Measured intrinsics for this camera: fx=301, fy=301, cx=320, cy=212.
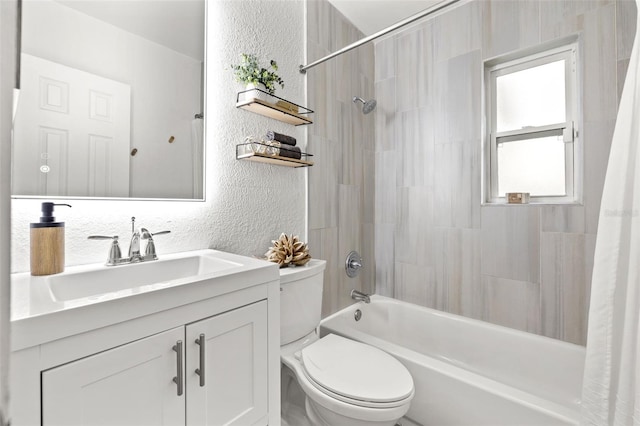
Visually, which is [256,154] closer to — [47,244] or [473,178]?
[47,244]

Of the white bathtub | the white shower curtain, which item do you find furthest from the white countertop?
the white shower curtain

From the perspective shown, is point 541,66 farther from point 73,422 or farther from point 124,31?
point 73,422

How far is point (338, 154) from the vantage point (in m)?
2.04

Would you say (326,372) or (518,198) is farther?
(518,198)

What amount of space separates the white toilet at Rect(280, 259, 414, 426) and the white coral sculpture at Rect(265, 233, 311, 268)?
0.14 ft

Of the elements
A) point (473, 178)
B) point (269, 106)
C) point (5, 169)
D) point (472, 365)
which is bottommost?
point (472, 365)

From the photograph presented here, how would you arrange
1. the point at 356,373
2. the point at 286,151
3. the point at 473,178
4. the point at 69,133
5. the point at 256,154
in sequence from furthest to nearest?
the point at 473,178 < the point at 286,151 < the point at 256,154 < the point at 356,373 < the point at 69,133

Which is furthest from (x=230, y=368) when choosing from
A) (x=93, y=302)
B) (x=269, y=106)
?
(x=269, y=106)

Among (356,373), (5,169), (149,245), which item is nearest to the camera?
(5,169)

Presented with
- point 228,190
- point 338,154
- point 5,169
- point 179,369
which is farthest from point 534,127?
point 5,169

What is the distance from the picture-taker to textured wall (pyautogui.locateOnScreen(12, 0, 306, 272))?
3.30ft

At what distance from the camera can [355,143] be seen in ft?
7.18

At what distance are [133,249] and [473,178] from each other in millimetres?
1878

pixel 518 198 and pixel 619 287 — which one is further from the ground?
pixel 518 198
